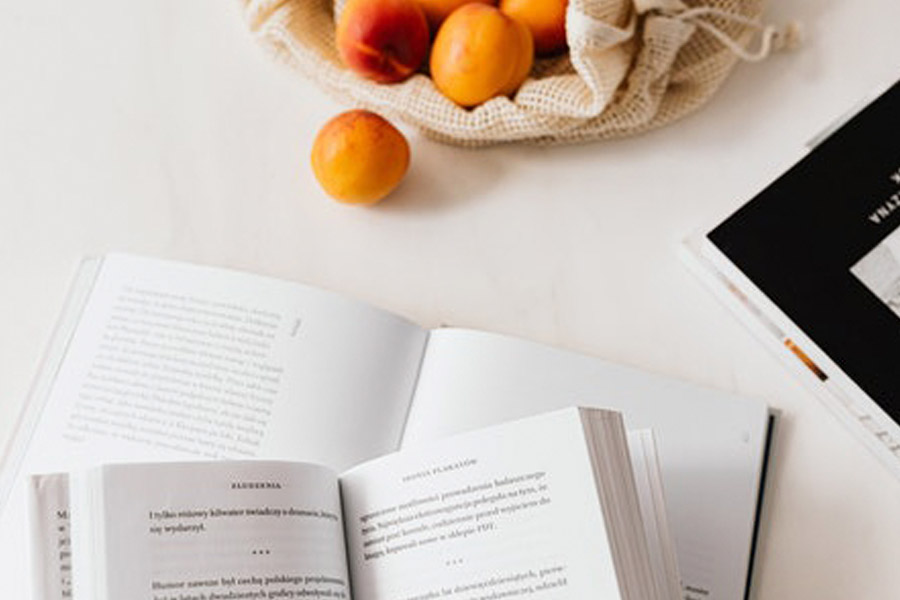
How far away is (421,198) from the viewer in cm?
88

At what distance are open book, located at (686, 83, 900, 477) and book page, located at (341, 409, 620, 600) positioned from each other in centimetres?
24

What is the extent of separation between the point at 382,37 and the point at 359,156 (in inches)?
3.5

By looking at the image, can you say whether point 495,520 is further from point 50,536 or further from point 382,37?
point 382,37

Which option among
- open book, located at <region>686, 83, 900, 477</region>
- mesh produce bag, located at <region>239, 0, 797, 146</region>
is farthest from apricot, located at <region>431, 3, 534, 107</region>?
open book, located at <region>686, 83, 900, 477</region>

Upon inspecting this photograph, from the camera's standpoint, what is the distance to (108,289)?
0.81 m

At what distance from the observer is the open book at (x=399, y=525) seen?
61 cm

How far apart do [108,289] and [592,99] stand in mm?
349

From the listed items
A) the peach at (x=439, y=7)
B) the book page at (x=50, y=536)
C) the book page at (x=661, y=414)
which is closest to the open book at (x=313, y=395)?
the book page at (x=661, y=414)

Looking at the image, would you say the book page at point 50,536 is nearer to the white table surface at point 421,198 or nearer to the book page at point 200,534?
the book page at point 200,534

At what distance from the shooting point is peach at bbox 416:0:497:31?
88cm

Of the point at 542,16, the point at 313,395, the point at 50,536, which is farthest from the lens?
the point at 542,16

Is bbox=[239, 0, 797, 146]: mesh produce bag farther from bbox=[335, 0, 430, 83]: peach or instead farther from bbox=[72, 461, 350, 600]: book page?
bbox=[72, 461, 350, 600]: book page

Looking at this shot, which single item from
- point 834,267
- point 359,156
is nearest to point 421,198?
point 359,156

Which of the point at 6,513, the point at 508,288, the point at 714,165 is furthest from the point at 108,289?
the point at 714,165
